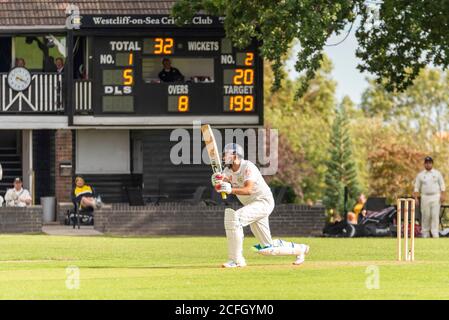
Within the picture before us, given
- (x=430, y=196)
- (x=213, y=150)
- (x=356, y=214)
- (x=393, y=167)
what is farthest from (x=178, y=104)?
(x=393, y=167)

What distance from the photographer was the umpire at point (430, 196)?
35.1 m

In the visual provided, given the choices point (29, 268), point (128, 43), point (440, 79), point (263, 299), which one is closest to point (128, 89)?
point (128, 43)

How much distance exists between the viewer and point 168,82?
39.2 meters

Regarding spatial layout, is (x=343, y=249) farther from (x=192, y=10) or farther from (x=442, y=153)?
(x=442, y=153)

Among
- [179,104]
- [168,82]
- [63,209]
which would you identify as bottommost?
[63,209]

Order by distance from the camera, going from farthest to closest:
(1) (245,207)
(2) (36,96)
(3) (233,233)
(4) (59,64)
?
A: (4) (59,64)
(2) (36,96)
(1) (245,207)
(3) (233,233)

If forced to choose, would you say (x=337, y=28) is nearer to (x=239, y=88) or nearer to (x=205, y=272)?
(x=239, y=88)

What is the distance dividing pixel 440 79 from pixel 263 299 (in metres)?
89.7

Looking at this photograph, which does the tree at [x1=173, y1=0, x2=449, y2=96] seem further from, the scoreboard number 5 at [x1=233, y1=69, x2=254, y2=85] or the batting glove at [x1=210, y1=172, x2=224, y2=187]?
the batting glove at [x1=210, y1=172, x2=224, y2=187]

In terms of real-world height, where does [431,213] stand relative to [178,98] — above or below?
below

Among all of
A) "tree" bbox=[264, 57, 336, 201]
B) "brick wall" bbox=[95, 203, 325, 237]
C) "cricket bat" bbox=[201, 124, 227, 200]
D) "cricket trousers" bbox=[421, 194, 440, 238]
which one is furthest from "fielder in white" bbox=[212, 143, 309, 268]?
"tree" bbox=[264, 57, 336, 201]

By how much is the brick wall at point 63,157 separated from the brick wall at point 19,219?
6.57 meters

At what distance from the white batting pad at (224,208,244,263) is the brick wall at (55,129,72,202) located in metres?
20.9

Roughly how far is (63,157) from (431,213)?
11743 mm
